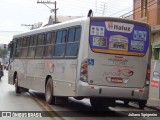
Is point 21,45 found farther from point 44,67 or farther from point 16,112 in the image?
point 16,112

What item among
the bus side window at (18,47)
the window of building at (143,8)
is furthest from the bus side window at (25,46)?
the window of building at (143,8)

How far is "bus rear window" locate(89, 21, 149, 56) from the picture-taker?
525 inches

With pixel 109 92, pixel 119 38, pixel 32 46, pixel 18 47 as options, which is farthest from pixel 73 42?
pixel 18 47

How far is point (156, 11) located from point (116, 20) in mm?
13917

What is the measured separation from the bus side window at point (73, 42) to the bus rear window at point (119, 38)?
2.26ft

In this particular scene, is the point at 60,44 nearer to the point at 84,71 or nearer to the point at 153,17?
the point at 84,71

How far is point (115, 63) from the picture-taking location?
13.5 meters

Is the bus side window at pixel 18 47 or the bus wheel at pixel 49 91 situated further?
the bus side window at pixel 18 47

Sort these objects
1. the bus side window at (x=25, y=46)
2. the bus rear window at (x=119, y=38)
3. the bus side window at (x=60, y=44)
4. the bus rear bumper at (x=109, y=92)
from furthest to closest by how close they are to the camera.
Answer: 1. the bus side window at (x=25, y=46)
2. the bus side window at (x=60, y=44)
3. the bus rear window at (x=119, y=38)
4. the bus rear bumper at (x=109, y=92)

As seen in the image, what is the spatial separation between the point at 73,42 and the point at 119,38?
5.22ft

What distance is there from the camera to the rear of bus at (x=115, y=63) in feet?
43.1

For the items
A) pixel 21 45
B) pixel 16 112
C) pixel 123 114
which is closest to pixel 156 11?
pixel 21 45

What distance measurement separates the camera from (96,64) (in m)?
13.2

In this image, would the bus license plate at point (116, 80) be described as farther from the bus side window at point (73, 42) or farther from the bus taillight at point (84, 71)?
the bus side window at point (73, 42)
